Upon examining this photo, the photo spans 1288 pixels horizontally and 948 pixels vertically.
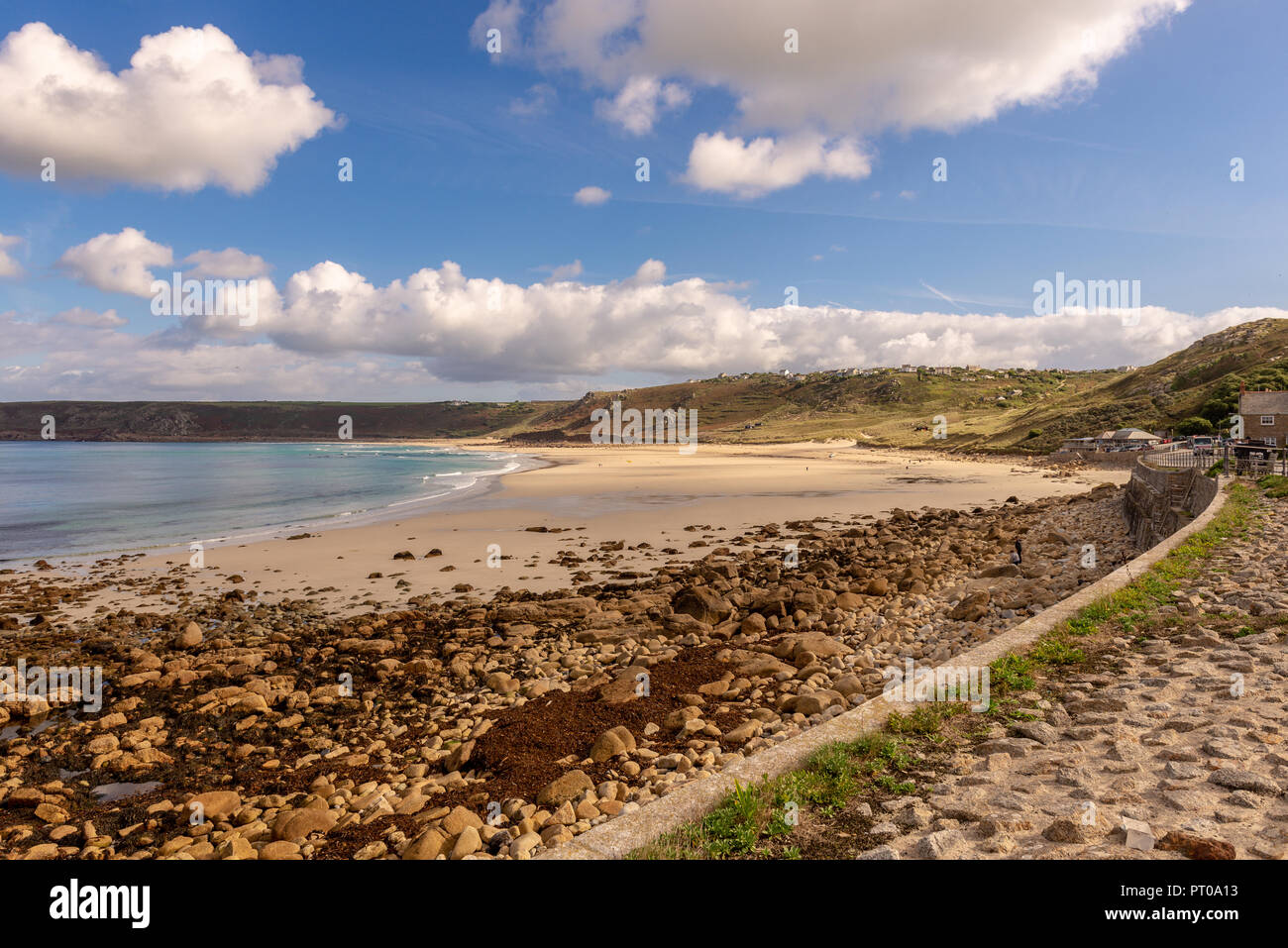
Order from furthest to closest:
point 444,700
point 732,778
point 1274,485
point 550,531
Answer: point 550,531, point 1274,485, point 444,700, point 732,778

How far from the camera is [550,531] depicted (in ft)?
80.5

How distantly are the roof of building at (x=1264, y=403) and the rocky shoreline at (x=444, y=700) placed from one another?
5078cm

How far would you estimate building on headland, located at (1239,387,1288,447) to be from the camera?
48.8 metres

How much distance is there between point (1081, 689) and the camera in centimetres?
614

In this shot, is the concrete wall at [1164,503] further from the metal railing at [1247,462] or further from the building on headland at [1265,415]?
the building on headland at [1265,415]

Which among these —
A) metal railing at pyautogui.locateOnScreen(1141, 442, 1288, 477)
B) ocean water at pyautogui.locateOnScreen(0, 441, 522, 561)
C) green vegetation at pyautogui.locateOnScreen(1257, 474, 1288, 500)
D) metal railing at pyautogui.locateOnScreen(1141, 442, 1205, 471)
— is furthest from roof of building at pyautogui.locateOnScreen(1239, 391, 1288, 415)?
ocean water at pyautogui.locateOnScreen(0, 441, 522, 561)

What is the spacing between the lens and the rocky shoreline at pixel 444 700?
609cm

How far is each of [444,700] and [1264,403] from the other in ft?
222

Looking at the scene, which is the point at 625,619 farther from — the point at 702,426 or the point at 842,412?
the point at 702,426

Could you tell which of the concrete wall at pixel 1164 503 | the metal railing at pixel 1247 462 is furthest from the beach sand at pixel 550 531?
the concrete wall at pixel 1164 503

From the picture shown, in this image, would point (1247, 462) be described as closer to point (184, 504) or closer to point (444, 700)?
point (444, 700)

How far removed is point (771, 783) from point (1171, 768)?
2.86m

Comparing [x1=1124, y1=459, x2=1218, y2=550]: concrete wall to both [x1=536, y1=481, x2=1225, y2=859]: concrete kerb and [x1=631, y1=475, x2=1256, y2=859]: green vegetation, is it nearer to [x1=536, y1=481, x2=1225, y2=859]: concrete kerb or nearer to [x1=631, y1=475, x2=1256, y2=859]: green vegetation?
[x1=631, y1=475, x2=1256, y2=859]: green vegetation

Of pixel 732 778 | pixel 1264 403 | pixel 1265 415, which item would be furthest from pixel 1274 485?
pixel 1264 403
